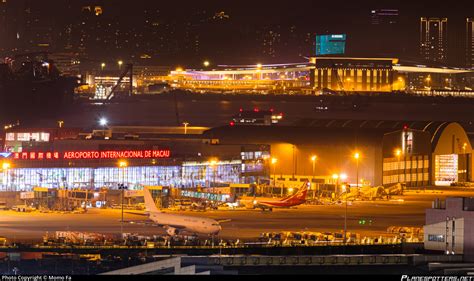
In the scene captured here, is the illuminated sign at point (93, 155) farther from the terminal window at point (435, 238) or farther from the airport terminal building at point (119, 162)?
the terminal window at point (435, 238)

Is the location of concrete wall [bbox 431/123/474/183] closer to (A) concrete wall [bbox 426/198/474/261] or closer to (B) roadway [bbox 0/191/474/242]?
(B) roadway [bbox 0/191/474/242]

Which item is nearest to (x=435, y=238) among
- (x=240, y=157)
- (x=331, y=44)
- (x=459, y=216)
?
(x=459, y=216)

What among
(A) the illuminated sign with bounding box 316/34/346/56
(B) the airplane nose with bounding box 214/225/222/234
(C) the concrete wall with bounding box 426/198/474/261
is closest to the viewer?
(C) the concrete wall with bounding box 426/198/474/261

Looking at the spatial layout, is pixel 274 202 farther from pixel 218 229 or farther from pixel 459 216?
pixel 459 216

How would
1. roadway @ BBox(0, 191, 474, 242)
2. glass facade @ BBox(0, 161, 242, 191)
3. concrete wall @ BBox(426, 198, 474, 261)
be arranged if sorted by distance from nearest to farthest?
concrete wall @ BBox(426, 198, 474, 261), roadway @ BBox(0, 191, 474, 242), glass facade @ BBox(0, 161, 242, 191)

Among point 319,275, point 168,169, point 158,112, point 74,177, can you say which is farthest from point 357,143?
point 158,112

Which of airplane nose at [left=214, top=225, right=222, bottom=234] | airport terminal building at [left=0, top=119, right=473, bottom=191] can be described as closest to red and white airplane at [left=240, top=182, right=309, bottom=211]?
airport terminal building at [left=0, top=119, right=473, bottom=191]
